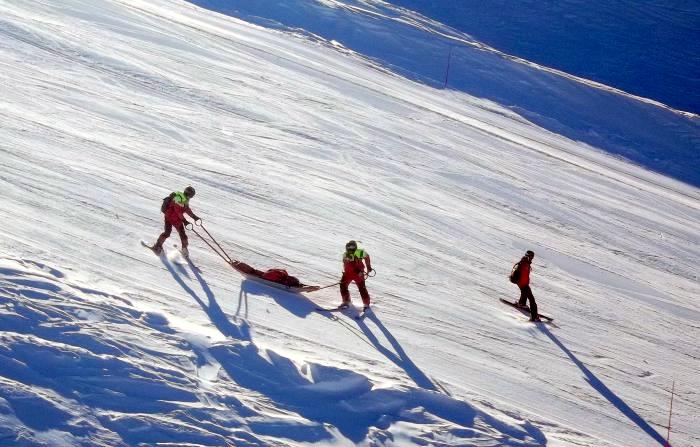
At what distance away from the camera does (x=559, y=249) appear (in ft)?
59.9

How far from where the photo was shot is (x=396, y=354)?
11.3 m

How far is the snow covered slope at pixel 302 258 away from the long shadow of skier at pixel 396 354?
4 centimetres

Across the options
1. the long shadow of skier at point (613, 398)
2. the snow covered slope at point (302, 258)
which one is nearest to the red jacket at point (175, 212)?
the snow covered slope at point (302, 258)

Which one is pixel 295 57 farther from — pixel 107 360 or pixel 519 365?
pixel 107 360

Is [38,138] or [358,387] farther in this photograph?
[38,138]

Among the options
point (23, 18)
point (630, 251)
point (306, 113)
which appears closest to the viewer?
point (630, 251)

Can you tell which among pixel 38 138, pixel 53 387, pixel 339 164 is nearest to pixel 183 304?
pixel 53 387

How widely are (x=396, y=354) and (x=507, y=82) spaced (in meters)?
23.5

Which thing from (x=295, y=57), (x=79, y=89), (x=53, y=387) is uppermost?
(x=295, y=57)

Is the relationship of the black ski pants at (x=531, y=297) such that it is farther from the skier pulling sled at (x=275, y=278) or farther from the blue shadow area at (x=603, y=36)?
the blue shadow area at (x=603, y=36)

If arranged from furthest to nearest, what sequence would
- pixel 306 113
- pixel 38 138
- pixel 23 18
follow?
pixel 23 18 < pixel 306 113 < pixel 38 138

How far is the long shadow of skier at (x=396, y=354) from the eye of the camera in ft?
34.8

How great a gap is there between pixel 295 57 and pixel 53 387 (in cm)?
2254

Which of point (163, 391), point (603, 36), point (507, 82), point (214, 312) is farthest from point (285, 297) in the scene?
point (603, 36)
